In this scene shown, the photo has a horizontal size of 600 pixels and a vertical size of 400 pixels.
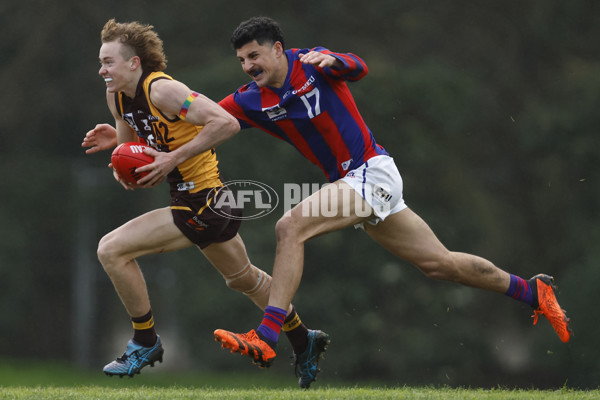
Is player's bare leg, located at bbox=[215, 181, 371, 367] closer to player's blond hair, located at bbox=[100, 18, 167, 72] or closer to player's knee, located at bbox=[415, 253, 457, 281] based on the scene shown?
player's knee, located at bbox=[415, 253, 457, 281]

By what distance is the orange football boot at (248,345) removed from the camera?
392 cm

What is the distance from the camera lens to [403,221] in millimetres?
4711

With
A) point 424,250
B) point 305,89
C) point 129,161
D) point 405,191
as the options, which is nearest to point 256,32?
point 305,89

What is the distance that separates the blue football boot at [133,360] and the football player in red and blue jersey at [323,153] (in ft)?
2.90

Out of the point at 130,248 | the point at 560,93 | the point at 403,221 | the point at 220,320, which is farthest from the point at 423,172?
the point at 130,248

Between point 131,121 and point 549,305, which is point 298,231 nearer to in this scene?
point 131,121

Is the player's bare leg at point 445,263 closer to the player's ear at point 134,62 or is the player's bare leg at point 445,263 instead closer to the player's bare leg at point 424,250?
the player's bare leg at point 424,250

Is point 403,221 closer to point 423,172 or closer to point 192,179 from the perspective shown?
point 192,179

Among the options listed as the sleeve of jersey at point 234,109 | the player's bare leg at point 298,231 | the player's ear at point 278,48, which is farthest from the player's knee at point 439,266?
the player's ear at point 278,48

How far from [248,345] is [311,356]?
128cm

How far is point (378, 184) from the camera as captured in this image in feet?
14.7

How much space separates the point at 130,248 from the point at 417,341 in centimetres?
433

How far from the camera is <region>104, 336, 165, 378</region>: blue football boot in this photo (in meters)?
4.58

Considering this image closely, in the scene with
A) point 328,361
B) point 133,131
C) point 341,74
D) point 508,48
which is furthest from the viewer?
point 508,48
